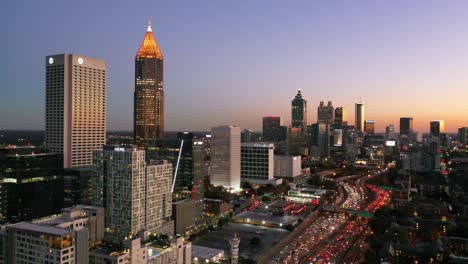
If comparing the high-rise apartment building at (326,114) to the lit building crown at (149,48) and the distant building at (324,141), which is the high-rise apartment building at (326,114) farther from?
the lit building crown at (149,48)

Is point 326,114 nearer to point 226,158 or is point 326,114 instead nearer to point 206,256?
point 226,158

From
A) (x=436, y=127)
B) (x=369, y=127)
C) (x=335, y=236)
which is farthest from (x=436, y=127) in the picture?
(x=335, y=236)

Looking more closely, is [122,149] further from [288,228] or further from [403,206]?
[403,206]

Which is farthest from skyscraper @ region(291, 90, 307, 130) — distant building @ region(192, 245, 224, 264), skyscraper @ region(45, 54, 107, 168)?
distant building @ region(192, 245, 224, 264)

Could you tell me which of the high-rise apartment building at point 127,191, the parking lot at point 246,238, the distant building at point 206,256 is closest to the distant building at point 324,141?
the parking lot at point 246,238

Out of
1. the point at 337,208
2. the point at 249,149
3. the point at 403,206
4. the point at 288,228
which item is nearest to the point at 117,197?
the point at 288,228

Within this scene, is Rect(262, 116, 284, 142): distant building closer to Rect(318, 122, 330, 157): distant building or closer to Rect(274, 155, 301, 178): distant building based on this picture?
Rect(318, 122, 330, 157): distant building
